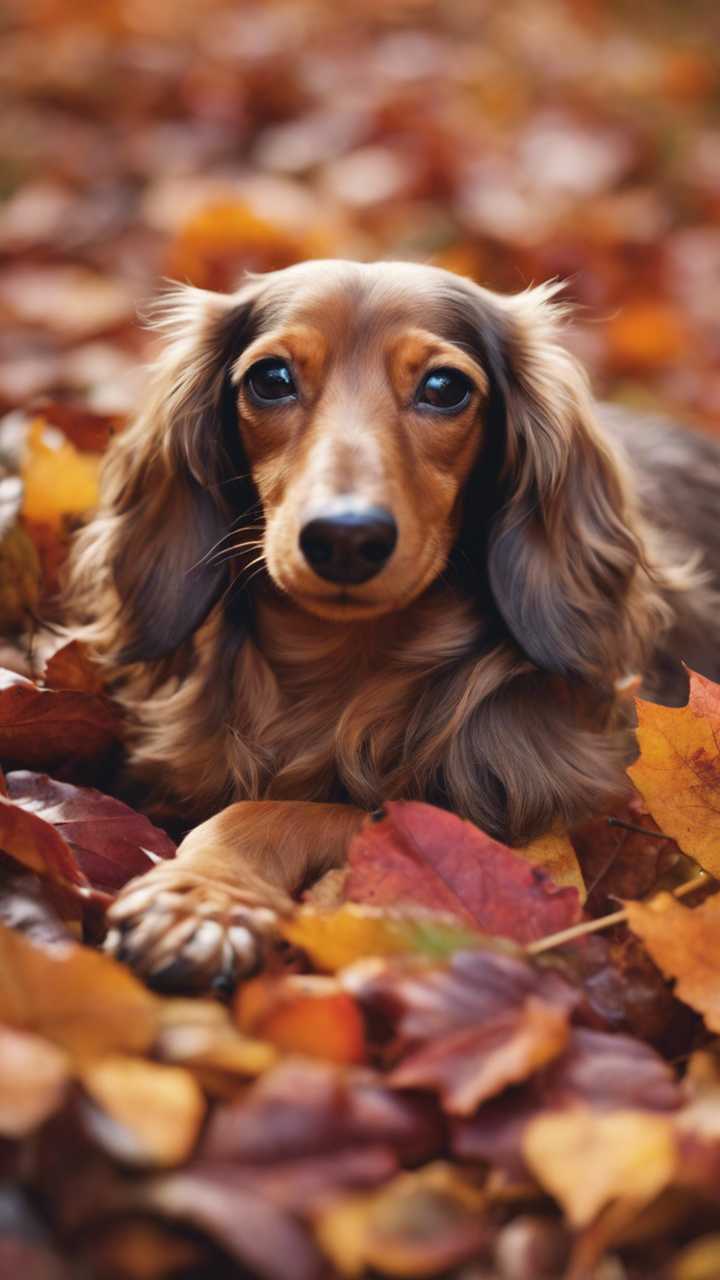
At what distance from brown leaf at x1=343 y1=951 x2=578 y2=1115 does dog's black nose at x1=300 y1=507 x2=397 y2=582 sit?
620 millimetres

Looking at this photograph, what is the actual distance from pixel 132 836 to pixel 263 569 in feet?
1.97

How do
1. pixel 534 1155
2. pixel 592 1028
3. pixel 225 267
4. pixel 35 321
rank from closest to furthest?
pixel 534 1155, pixel 592 1028, pixel 35 321, pixel 225 267

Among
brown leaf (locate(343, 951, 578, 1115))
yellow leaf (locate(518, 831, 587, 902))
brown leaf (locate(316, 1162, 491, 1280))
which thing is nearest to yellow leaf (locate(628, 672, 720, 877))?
yellow leaf (locate(518, 831, 587, 902))

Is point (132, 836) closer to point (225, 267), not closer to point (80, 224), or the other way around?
point (225, 267)

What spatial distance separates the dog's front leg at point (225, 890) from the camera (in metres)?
1.71

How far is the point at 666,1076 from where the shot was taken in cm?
153

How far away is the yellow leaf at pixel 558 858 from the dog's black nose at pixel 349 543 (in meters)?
0.50

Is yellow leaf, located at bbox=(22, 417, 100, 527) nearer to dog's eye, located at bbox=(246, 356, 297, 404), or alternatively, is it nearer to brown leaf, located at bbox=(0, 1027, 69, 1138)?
dog's eye, located at bbox=(246, 356, 297, 404)


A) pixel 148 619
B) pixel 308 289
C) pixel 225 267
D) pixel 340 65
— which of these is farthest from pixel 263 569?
pixel 340 65

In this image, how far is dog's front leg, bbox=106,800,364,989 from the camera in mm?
1710

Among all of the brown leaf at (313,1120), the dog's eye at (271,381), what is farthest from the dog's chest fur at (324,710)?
the brown leaf at (313,1120)

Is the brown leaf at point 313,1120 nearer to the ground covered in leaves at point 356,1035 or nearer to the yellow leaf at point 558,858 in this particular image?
the ground covered in leaves at point 356,1035

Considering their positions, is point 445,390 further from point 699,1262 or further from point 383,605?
point 699,1262

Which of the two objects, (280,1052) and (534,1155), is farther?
(280,1052)
